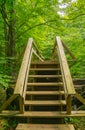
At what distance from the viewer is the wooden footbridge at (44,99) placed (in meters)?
3.98

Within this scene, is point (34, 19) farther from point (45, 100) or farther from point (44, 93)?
point (44, 93)

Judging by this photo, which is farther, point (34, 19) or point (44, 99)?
point (34, 19)

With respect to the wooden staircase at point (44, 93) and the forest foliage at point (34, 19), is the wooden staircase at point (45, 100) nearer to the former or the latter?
the wooden staircase at point (44, 93)

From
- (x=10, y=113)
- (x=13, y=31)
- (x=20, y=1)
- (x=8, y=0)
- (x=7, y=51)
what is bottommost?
(x=10, y=113)

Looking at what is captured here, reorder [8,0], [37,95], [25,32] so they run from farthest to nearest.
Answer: [25,32], [8,0], [37,95]

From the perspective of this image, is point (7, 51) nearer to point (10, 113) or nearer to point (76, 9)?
point (76, 9)

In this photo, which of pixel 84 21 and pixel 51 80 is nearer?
pixel 51 80

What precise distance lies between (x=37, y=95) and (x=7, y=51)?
3.07 m

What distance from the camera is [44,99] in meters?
5.46

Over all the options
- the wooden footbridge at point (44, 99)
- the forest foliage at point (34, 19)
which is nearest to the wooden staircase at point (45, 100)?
the wooden footbridge at point (44, 99)

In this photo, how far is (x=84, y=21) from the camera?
28.5 ft

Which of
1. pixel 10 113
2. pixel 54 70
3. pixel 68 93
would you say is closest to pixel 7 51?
pixel 54 70

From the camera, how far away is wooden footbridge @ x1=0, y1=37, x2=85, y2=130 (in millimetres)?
3979

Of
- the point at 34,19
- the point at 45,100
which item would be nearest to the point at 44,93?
the point at 45,100
